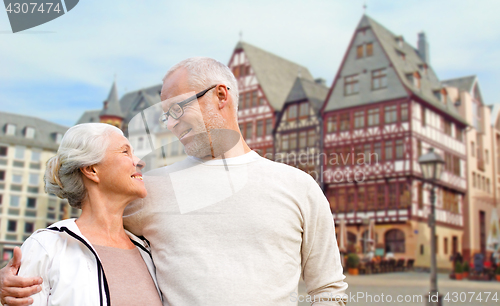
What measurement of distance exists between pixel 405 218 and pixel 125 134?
1201 cm

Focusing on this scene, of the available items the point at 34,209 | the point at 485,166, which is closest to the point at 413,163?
the point at 485,166

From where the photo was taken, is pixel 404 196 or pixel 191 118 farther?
pixel 404 196

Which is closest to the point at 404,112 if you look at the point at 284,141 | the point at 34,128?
the point at 284,141

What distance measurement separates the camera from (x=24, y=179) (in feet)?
57.5

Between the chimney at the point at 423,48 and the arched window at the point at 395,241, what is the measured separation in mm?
4945

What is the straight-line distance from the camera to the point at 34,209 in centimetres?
1727

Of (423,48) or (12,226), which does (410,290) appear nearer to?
(423,48)

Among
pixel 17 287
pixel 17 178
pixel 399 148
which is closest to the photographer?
pixel 17 287

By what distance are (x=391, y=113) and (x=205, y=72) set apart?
504 inches

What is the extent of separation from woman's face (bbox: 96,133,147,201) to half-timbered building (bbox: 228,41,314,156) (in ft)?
46.6

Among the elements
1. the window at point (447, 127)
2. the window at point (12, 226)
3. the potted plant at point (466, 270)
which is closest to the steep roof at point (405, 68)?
the window at point (447, 127)

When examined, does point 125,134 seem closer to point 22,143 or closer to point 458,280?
point 458,280

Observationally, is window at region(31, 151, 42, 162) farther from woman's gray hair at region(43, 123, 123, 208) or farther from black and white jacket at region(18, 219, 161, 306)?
black and white jacket at region(18, 219, 161, 306)

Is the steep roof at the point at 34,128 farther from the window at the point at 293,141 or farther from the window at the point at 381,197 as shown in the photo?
the window at the point at 381,197
